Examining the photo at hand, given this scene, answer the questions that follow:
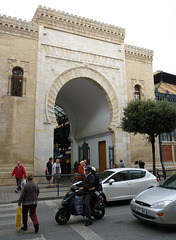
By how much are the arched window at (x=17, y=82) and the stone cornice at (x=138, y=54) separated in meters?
9.58

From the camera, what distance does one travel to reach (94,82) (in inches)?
692

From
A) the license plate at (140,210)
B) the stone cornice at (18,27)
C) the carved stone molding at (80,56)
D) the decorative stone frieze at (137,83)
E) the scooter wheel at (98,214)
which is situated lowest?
the scooter wheel at (98,214)

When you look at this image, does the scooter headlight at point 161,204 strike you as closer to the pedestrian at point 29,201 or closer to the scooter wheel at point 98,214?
A: the scooter wheel at point 98,214

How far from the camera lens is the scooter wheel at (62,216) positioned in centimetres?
596

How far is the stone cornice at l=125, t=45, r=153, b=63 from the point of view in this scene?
64.7 feet

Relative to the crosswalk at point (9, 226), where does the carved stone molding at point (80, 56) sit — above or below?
above

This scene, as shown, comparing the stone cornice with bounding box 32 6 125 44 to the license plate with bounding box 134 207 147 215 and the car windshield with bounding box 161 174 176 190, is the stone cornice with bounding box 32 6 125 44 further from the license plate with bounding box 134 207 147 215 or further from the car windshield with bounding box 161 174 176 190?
the license plate with bounding box 134 207 147 215

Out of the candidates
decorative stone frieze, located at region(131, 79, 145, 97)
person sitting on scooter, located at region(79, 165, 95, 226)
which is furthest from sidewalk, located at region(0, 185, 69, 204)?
decorative stone frieze, located at region(131, 79, 145, 97)

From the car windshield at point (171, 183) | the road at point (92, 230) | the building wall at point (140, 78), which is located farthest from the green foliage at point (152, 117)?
the road at point (92, 230)

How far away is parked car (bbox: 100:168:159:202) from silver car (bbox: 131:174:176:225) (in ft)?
7.85

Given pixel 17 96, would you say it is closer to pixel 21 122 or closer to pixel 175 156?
pixel 21 122

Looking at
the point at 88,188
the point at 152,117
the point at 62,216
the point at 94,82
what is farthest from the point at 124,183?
the point at 94,82

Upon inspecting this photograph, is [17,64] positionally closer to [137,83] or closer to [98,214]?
[137,83]

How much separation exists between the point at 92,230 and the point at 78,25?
1589 centimetres
